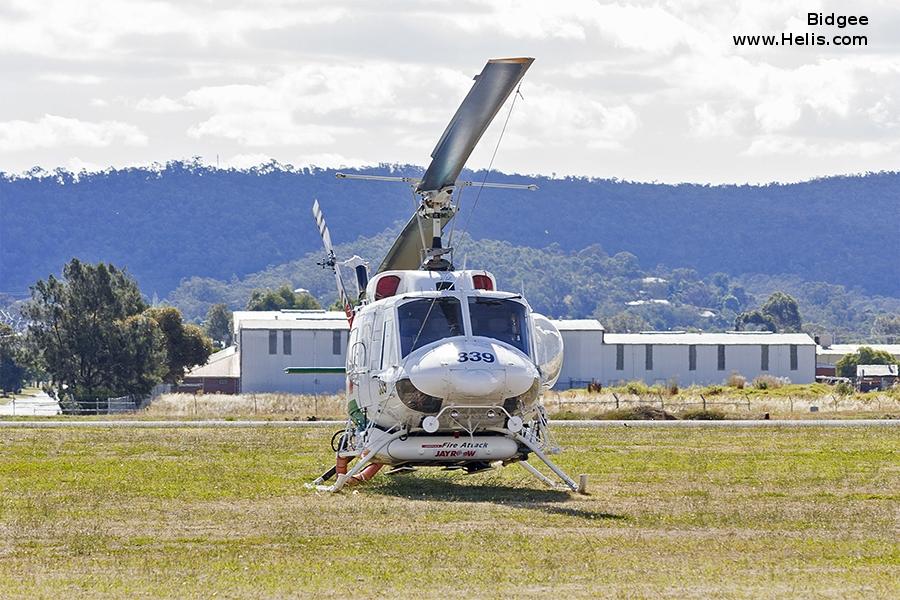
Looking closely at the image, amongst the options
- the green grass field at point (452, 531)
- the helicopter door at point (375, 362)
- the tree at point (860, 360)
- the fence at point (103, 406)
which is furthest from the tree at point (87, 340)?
the tree at point (860, 360)

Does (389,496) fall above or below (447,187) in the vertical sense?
below

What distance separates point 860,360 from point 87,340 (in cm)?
7914

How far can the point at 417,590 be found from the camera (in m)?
13.5

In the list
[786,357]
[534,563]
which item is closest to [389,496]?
[534,563]

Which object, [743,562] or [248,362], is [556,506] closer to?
[743,562]

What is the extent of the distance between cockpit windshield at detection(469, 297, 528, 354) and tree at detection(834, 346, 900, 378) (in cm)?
11621

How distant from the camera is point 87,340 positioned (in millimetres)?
80688

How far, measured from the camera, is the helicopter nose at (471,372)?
21000mm

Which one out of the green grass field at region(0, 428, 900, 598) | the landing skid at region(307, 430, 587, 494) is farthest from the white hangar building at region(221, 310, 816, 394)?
the landing skid at region(307, 430, 587, 494)

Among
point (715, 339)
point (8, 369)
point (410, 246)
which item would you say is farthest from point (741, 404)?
point (8, 369)

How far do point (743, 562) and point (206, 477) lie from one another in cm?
1330

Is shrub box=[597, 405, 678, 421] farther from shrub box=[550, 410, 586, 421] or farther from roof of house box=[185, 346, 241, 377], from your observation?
roof of house box=[185, 346, 241, 377]

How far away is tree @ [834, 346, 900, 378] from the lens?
443ft

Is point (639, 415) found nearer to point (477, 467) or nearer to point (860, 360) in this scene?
point (477, 467)
